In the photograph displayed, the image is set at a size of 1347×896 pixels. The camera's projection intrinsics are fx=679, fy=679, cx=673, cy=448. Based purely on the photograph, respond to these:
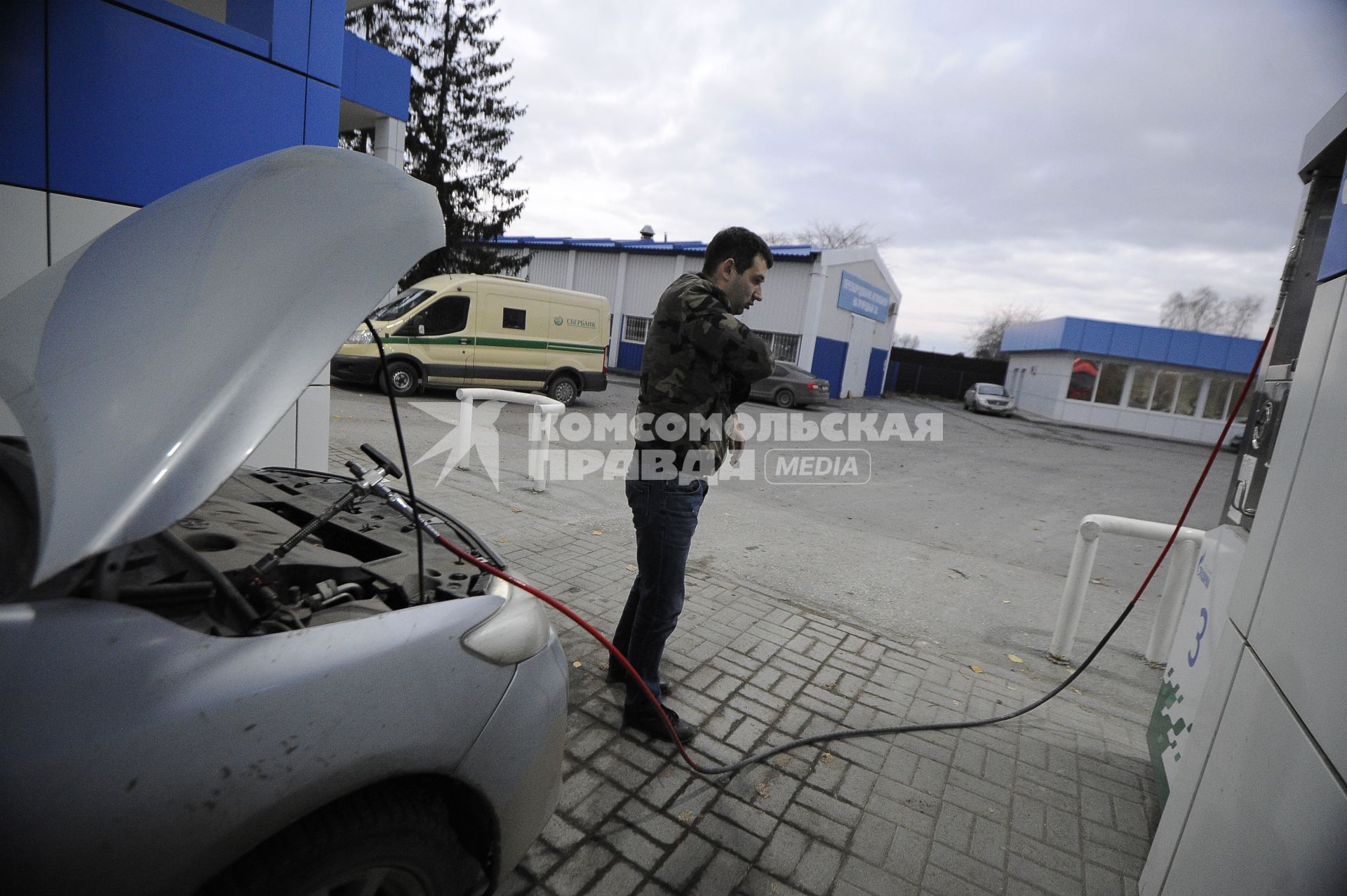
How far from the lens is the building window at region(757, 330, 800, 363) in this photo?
2536cm

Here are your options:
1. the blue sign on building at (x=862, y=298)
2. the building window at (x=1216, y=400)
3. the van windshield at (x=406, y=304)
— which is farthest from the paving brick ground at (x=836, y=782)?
the building window at (x=1216, y=400)

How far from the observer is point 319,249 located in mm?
1423

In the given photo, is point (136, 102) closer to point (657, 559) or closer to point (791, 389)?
point (657, 559)

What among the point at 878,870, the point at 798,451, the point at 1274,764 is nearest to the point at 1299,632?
the point at 1274,764

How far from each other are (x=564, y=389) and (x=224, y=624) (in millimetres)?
14029

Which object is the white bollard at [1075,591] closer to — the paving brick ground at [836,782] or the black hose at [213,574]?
the paving brick ground at [836,782]

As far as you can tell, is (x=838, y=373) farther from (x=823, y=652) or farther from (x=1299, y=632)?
(x=1299, y=632)

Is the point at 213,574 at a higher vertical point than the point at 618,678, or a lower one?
higher

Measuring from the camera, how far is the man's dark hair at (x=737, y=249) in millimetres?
2953

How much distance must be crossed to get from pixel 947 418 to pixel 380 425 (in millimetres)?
21317

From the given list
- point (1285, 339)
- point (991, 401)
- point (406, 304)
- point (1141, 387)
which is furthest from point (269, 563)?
point (1141, 387)

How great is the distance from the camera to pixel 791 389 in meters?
21.0

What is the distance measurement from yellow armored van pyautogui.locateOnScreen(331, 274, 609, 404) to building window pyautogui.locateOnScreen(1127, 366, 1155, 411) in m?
25.9

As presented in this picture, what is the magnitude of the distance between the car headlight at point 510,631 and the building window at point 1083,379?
33.8 metres
